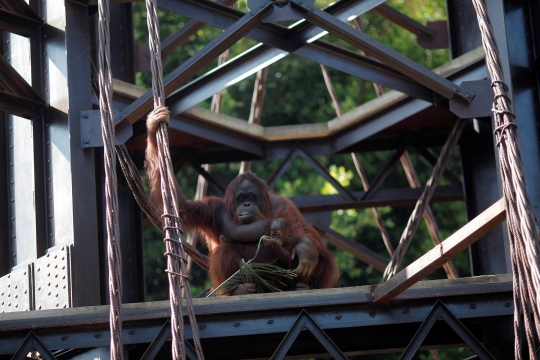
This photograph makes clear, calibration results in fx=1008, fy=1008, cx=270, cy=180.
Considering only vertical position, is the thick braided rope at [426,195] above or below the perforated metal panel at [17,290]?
above

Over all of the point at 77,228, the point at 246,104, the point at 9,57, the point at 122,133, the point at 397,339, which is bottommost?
the point at 397,339

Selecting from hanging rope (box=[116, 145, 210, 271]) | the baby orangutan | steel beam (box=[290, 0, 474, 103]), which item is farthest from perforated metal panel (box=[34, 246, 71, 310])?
steel beam (box=[290, 0, 474, 103])

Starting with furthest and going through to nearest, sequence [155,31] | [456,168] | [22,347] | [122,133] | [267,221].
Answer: [456,168]
[267,221]
[122,133]
[22,347]
[155,31]

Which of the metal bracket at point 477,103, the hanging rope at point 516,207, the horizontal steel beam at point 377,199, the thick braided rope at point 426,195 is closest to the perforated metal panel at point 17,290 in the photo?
the thick braided rope at point 426,195

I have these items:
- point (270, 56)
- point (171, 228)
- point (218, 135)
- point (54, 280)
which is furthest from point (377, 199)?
point (171, 228)

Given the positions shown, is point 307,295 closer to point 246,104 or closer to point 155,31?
point 155,31

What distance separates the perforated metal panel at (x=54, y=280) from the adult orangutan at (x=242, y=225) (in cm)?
96

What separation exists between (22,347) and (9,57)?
2702 millimetres

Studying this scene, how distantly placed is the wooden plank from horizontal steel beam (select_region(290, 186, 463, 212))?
13.7 feet

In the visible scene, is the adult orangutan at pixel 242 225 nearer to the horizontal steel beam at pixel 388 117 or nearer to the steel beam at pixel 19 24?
the steel beam at pixel 19 24

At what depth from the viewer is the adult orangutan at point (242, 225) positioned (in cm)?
733

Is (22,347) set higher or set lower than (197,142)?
lower

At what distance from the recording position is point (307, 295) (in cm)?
594

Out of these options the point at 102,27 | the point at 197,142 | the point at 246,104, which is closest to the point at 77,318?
the point at 102,27
